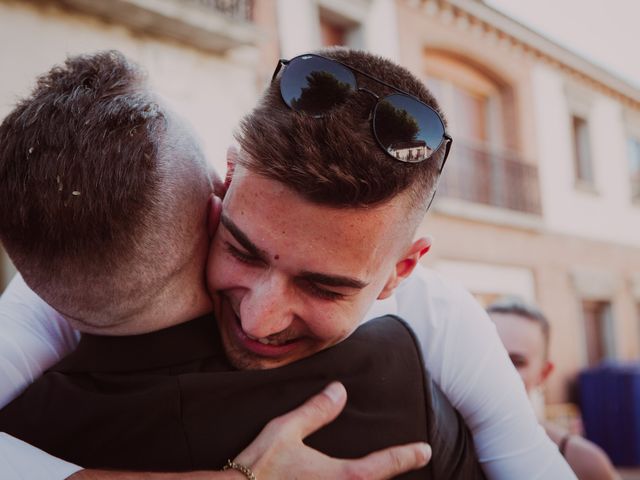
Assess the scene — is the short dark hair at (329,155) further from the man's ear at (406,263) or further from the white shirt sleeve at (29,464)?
the white shirt sleeve at (29,464)

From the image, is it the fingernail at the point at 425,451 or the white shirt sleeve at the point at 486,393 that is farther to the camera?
the white shirt sleeve at the point at 486,393

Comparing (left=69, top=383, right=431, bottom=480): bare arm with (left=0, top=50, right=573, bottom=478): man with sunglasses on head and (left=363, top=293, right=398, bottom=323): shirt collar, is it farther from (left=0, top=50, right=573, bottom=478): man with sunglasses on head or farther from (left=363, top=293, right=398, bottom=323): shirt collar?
(left=363, top=293, right=398, bottom=323): shirt collar

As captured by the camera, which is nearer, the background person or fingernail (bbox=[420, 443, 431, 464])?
fingernail (bbox=[420, 443, 431, 464])

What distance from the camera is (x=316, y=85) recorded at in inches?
55.8

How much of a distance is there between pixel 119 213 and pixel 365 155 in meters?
0.50

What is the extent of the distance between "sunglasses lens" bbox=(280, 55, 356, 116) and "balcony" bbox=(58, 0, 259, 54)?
5.49 meters

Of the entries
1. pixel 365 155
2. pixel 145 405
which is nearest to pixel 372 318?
pixel 365 155

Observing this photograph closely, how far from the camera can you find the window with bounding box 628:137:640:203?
559 inches

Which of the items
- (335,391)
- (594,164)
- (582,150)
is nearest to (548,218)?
(594,164)

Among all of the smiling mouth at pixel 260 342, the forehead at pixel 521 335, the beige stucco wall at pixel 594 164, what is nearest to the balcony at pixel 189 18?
the forehead at pixel 521 335

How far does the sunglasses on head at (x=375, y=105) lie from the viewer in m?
1.41

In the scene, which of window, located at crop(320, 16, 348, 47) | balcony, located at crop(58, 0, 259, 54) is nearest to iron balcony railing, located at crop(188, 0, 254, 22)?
balcony, located at crop(58, 0, 259, 54)

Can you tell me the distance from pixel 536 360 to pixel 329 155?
89.2 inches

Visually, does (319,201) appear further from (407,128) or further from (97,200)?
(97,200)
